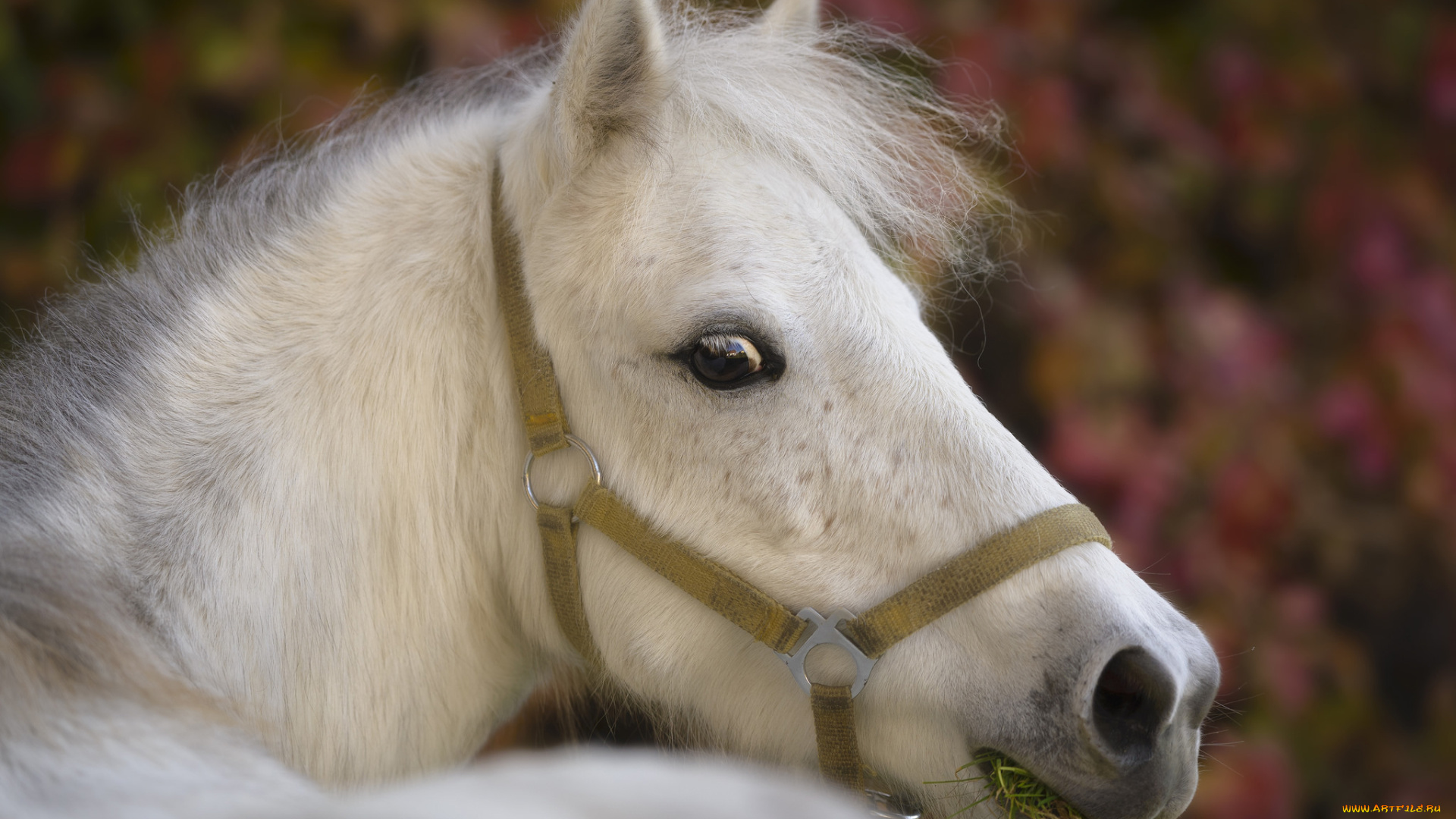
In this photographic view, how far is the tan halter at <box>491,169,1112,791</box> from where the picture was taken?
0.98 m

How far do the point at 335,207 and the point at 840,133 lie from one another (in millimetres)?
663

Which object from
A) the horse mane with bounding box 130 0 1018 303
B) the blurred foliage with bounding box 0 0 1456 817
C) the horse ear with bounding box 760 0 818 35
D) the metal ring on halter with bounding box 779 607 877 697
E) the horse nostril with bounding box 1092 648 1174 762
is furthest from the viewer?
the blurred foliage with bounding box 0 0 1456 817

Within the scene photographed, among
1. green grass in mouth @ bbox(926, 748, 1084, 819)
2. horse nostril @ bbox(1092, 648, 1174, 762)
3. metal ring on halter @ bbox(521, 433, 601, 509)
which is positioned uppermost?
metal ring on halter @ bbox(521, 433, 601, 509)

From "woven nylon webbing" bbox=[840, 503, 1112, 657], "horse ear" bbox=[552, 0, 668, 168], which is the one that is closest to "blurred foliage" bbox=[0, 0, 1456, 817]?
"horse ear" bbox=[552, 0, 668, 168]

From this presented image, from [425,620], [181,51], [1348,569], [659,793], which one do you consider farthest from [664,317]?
[1348,569]

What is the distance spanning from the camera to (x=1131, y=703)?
0.94m

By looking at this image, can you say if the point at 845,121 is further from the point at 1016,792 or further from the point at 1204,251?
the point at 1204,251

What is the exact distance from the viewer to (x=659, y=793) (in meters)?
0.50

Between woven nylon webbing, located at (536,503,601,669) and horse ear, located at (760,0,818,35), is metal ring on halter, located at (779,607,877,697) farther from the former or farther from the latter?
horse ear, located at (760,0,818,35)

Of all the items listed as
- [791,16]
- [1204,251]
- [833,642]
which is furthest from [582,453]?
[1204,251]

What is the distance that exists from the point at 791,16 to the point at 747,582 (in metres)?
0.89

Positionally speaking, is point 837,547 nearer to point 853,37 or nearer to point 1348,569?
point 853,37

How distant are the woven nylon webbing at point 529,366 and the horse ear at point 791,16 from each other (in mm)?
535

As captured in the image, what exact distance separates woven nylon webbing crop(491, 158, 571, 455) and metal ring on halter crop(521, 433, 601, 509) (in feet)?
0.04
